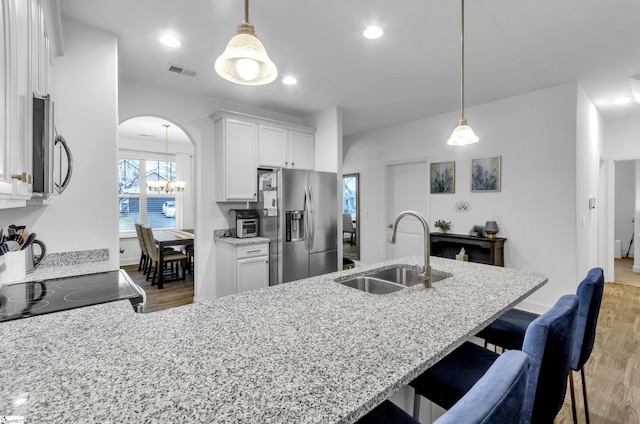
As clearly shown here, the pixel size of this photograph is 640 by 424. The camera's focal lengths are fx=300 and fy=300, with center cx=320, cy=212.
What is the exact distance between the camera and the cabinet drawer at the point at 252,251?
3.47 metres

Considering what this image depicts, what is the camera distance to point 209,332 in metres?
1.01

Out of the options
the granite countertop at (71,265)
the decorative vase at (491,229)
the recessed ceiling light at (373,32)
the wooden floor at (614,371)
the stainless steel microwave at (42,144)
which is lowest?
the wooden floor at (614,371)

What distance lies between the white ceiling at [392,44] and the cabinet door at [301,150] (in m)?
0.59

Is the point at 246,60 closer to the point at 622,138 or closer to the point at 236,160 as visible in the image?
the point at 236,160

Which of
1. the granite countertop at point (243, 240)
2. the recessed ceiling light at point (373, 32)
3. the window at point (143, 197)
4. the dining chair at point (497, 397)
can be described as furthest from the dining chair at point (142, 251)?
the dining chair at point (497, 397)

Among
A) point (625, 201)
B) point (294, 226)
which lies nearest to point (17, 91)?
point (294, 226)

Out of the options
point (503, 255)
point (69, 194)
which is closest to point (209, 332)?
point (69, 194)

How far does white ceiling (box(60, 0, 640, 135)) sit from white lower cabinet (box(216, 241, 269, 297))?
191 cm

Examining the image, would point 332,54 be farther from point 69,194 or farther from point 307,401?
point 307,401

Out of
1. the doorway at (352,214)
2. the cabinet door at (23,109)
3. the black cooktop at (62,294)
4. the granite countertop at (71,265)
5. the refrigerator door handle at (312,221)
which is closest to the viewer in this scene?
the cabinet door at (23,109)

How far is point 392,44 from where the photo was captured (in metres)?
2.56

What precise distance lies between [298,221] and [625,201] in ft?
25.2

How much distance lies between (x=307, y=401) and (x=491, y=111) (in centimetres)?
442

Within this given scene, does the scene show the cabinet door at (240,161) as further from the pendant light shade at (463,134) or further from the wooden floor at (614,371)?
the wooden floor at (614,371)
